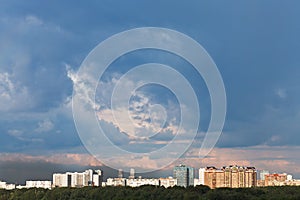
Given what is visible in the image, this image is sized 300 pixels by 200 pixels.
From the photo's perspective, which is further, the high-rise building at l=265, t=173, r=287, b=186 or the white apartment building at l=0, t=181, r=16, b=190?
the high-rise building at l=265, t=173, r=287, b=186

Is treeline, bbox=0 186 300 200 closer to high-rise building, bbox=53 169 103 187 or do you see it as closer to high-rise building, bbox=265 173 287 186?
high-rise building, bbox=53 169 103 187

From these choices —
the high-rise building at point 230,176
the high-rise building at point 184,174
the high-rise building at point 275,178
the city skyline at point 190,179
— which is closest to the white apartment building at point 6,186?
the city skyline at point 190,179

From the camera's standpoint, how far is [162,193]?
25047 mm

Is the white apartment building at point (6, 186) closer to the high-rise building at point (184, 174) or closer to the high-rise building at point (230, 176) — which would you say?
the high-rise building at point (184, 174)

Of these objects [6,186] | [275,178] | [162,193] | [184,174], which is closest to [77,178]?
[6,186]

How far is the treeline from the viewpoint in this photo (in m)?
23.7

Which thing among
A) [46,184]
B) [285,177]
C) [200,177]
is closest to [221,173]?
[200,177]

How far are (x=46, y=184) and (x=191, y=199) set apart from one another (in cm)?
2526

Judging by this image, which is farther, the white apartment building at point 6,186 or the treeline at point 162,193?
the white apartment building at point 6,186

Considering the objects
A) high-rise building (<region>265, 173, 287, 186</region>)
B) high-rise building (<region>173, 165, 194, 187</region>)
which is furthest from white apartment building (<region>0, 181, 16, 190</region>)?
high-rise building (<region>265, 173, 287, 186</region>)

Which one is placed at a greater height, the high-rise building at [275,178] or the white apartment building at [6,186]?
the high-rise building at [275,178]

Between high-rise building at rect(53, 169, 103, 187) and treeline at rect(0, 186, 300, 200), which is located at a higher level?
high-rise building at rect(53, 169, 103, 187)

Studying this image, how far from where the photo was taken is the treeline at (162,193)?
23.7 metres

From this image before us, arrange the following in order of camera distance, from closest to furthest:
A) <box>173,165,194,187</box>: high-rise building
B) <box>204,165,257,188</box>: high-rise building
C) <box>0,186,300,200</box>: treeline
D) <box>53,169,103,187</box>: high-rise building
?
<box>0,186,300,200</box>: treeline < <box>204,165,257,188</box>: high-rise building < <box>173,165,194,187</box>: high-rise building < <box>53,169,103,187</box>: high-rise building
